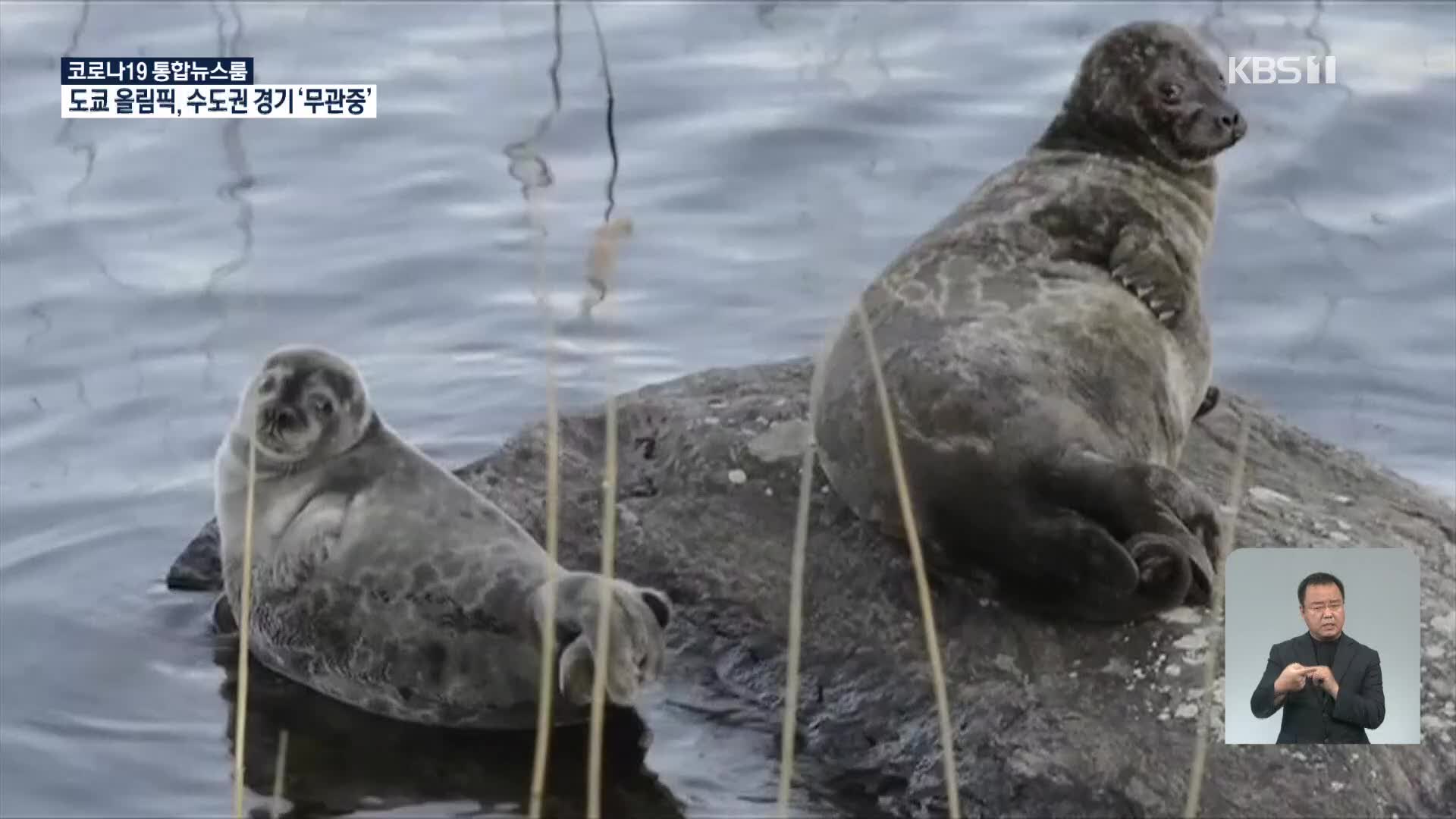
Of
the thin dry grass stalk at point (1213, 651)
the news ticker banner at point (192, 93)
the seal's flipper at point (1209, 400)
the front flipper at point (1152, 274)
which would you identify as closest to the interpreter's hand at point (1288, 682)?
the thin dry grass stalk at point (1213, 651)

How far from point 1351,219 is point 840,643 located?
4.54 m

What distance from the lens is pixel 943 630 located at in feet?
19.8

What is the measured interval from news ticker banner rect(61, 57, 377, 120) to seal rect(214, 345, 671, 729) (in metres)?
3.14

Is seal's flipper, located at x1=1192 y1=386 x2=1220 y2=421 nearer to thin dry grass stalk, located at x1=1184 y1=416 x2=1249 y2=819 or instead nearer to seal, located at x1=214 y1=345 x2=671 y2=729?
thin dry grass stalk, located at x1=1184 y1=416 x2=1249 y2=819

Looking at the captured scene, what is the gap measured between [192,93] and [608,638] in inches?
175

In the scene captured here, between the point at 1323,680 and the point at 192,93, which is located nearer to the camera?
the point at 1323,680

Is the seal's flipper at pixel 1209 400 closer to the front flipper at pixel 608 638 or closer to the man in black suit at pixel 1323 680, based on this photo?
the man in black suit at pixel 1323 680

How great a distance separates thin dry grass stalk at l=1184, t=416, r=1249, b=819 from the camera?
4.69 meters

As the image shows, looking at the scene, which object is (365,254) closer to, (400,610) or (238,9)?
(238,9)

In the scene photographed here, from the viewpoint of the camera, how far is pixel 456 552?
612cm

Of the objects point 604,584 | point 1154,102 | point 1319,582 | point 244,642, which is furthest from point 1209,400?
point 244,642

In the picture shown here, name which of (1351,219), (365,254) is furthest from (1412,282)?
(365,254)

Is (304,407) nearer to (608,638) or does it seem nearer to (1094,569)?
(608,638)

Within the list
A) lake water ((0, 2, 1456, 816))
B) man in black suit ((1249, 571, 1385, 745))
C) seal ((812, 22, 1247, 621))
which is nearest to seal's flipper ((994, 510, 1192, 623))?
seal ((812, 22, 1247, 621))
